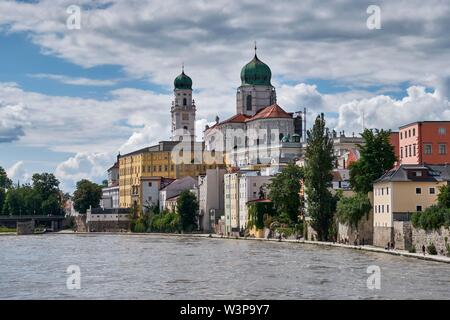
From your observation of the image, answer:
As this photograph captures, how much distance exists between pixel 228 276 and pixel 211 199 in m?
68.5

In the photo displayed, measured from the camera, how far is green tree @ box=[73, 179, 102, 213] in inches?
5827

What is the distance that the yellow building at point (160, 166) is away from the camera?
141 m

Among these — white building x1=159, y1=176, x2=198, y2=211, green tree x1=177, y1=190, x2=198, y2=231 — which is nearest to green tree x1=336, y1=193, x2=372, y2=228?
green tree x1=177, y1=190, x2=198, y2=231

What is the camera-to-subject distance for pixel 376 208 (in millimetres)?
64250

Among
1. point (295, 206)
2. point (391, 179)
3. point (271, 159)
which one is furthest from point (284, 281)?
point (271, 159)

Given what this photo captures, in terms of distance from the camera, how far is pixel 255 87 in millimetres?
144750

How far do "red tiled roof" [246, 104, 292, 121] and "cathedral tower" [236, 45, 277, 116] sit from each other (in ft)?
21.5

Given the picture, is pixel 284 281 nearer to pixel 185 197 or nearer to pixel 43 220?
pixel 185 197

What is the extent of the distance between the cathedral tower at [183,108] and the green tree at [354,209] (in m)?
96.2

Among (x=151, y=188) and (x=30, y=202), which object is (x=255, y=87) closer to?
(x=151, y=188)

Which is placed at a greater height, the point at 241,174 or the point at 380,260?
the point at 241,174

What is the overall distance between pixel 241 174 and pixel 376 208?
3909 centimetres

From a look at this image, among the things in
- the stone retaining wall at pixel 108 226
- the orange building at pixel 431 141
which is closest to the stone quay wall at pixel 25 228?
the stone retaining wall at pixel 108 226

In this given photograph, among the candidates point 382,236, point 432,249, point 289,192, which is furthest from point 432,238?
point 289,192
